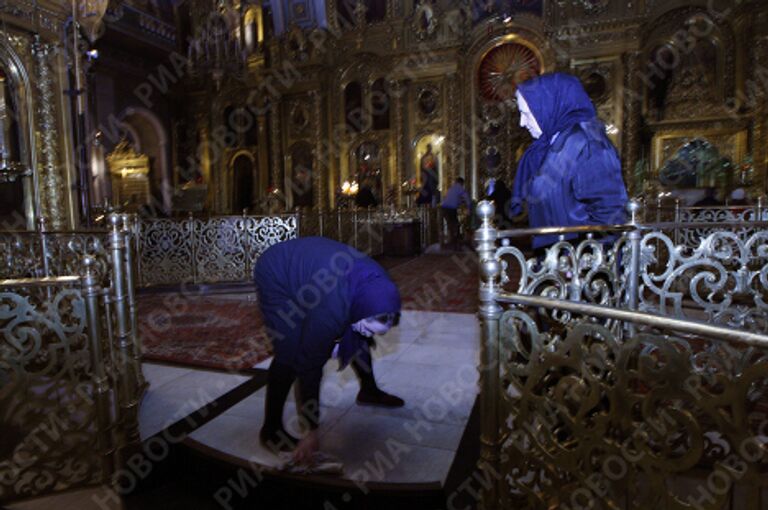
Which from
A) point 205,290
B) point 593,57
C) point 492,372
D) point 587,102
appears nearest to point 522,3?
point 593,57

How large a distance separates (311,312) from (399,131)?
13.4m

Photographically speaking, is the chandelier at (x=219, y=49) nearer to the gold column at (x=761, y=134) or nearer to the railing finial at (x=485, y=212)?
the railing finial at (x=485, y=212)

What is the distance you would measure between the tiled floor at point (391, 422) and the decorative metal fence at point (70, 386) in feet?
1.44

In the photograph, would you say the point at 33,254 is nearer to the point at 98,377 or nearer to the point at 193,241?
the point at 193,241

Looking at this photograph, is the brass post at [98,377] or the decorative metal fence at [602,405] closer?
the decorative metal fence at [602,405]

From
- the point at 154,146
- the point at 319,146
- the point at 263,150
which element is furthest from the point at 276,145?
the point at 154,146

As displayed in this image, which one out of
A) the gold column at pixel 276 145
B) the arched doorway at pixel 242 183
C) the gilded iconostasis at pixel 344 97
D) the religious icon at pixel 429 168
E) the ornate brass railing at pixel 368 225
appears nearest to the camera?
the gilded iconostasis at pixel 344 97

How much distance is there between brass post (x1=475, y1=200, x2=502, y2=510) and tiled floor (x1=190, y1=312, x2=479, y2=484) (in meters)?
0.39

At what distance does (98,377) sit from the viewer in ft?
7.19

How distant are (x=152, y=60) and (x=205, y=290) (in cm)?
1230

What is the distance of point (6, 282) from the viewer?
200cm

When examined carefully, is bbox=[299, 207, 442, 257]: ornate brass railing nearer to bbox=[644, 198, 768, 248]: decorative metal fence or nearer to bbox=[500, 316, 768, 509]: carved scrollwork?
bbox=[644, 198, 768, 248]: decorative metal fence

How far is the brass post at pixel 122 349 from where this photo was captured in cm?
242

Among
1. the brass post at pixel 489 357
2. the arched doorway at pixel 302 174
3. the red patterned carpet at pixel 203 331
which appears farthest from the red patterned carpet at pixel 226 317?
the arched doorway at pixel 302 174
